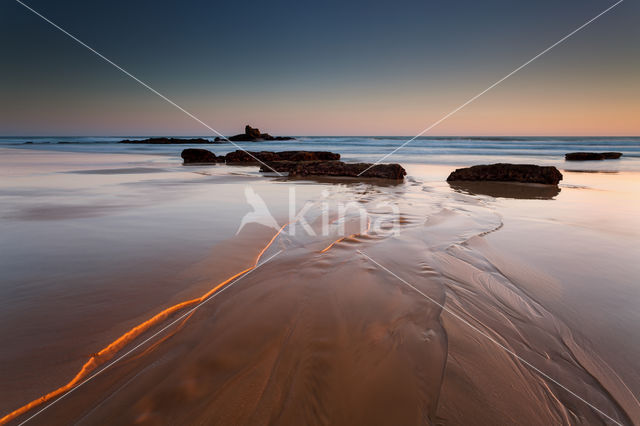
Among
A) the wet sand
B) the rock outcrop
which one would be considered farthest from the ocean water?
the wet sand

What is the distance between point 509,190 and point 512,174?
169cm

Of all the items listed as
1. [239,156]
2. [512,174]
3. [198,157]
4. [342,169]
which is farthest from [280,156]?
[512,174]

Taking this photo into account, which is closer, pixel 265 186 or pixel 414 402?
pixel 414 402

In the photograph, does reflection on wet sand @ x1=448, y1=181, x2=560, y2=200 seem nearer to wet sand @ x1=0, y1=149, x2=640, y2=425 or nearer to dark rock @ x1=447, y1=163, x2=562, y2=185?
dark rock @ x1=447, y1=163, x2=562, y2=185

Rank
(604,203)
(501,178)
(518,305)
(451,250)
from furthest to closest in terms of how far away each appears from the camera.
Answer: (501,178)
(604,203)
(451,250)
(518,305)

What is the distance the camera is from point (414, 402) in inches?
44.1

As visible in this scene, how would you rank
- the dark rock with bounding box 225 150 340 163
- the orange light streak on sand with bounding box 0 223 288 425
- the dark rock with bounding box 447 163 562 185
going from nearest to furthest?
the orange light streak on sand with bounding box 0 223 288 425, the dark rock with bounding box 447 163 562 185, the dark rock with bounding box 225 150 340 163

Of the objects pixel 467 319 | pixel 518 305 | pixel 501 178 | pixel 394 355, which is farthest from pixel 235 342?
pixel 501 178

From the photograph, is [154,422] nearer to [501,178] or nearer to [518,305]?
[518,305]

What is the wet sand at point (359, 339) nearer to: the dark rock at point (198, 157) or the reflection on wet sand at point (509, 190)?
the reflection on wet sand at point (509, 190)

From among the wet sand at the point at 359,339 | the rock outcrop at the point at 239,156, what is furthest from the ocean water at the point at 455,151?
the wet sand at the point at 359,339

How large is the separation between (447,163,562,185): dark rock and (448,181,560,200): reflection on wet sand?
253 millimetres

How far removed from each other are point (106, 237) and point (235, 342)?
7.68 ft

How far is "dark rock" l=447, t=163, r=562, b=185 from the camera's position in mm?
7139
